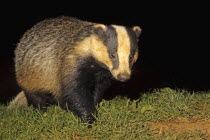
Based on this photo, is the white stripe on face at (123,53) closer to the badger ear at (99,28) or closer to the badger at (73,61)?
the badger at (73,61)

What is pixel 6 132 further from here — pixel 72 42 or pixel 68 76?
pixel 72 42

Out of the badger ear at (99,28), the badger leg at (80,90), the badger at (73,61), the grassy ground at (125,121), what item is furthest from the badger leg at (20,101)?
the badger ear at (99,28)

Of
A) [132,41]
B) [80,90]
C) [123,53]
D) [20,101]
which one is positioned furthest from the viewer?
[20,101]

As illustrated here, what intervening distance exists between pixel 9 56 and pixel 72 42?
20.4ft

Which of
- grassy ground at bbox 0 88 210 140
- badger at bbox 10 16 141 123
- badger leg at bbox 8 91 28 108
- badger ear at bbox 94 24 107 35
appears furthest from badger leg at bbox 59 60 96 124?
badger leg at bbox 8 91 28 108

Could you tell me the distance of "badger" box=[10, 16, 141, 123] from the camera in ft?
14.6

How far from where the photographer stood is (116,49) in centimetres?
434

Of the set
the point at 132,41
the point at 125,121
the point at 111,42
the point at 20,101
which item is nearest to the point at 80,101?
the point at 125,121

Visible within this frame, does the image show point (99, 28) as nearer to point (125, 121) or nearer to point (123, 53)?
point (123, 53)

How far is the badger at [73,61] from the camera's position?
4.44 meters

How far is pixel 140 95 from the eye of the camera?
5949mm

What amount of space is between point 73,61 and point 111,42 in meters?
0.68

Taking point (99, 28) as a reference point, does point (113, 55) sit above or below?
below

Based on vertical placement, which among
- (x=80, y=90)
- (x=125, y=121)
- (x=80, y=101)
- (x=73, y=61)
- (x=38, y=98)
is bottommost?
(x=38, y=98)
